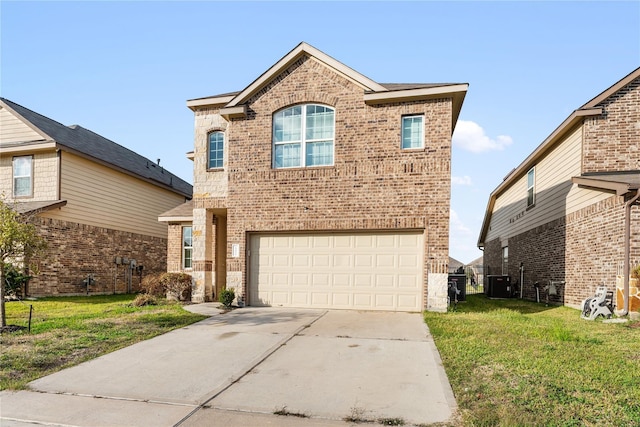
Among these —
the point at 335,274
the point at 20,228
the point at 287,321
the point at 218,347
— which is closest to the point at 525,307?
the point at 335,274

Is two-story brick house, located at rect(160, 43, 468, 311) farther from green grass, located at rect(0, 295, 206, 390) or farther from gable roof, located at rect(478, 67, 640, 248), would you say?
gable roof, located at rect(478, 67, 640, 248)

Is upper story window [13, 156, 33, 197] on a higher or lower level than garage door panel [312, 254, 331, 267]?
higher

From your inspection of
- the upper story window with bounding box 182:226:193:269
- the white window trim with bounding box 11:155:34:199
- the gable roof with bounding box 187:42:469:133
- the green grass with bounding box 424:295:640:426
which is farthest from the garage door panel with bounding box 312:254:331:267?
the white window trim with bounding box 11:155:34:199

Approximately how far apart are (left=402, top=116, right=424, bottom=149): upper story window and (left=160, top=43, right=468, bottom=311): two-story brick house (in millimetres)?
29

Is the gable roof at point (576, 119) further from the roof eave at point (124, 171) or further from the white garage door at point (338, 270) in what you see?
the roof eave at point (124, 171)

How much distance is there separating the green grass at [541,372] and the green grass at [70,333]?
5991 millimetres

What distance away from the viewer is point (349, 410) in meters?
4.64

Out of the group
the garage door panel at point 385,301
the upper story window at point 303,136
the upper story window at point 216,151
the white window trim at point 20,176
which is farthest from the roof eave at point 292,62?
the white window trim at point 20,176

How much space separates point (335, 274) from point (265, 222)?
265 cm

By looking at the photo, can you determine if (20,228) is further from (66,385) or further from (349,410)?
(349,410)

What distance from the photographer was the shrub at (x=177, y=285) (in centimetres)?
1385

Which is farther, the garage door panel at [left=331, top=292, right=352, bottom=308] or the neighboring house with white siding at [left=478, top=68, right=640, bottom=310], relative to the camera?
the garage door panel at [left=331, top=292, right=352, bottom=308]

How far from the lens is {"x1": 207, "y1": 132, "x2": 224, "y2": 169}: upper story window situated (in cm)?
1341

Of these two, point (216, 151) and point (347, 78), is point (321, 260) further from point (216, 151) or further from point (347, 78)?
point (347, 78)
